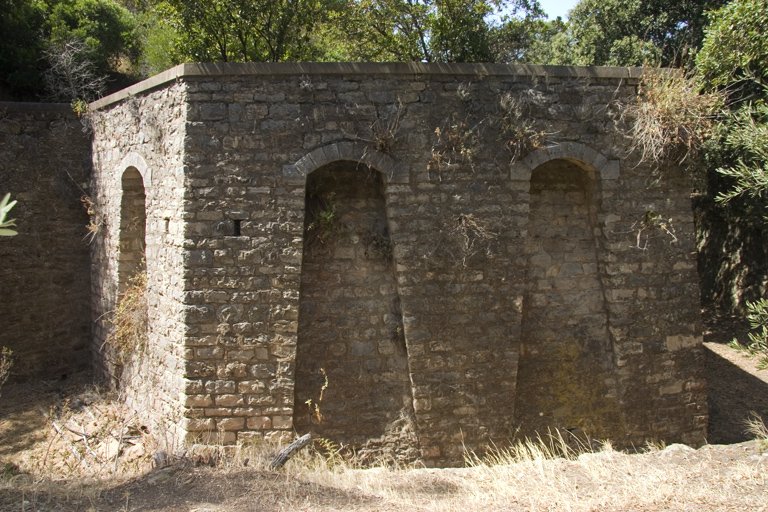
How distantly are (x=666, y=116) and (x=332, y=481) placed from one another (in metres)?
5.42

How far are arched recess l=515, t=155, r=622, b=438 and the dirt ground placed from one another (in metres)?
0.95

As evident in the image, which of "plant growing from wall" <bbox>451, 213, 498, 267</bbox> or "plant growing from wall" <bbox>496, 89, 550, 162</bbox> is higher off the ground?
"plant growing from wall" <bbox>496, 89, 550, 162</bbox>

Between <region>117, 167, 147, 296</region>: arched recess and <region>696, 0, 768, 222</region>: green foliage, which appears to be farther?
<region>117, 167, 147, 296</region>: arched recess

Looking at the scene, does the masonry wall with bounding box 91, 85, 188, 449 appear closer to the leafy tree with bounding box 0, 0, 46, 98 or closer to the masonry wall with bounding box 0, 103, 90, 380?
the masonry wall with bounding box 0, 103, 90, 380

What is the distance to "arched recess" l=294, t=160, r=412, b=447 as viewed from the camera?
248 inches

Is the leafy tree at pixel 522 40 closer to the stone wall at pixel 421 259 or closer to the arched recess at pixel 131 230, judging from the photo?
the stone wall at pixel 421 259

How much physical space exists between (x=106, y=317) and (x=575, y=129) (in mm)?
6649

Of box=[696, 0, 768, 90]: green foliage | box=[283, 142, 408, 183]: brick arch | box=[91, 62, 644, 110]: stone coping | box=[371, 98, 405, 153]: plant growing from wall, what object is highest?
box=[696, 0, 768, 90]: green foliage

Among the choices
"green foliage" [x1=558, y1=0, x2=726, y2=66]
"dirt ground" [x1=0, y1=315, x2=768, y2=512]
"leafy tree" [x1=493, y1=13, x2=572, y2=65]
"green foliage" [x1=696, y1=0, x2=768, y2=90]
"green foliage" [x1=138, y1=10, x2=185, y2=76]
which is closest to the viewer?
"dirt ground" [x1=0, y1=315, x2=768, y2=512]

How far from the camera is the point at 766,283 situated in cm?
1024

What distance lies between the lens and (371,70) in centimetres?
600

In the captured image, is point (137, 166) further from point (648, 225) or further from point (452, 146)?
point (648, 225)

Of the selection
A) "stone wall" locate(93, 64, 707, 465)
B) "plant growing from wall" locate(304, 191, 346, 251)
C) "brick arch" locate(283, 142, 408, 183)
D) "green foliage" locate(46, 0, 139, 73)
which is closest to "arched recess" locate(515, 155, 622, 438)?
"stone wall" locate(93, 64, 707, 465)

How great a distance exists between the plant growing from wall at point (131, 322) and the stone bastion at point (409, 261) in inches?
5.2
